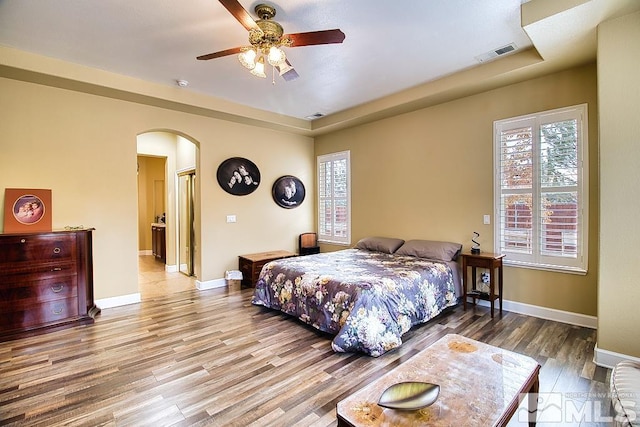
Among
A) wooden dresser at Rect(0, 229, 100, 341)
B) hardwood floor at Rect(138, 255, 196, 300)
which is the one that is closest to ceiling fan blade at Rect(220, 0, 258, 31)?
wooden dresser at Rect(0, 229, 100, 341)

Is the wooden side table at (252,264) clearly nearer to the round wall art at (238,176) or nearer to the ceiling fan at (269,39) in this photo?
the round wall art at (238,176)

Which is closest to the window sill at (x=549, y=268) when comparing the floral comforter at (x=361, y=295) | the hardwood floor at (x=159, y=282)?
the floral comforter at (x=361, y=295)

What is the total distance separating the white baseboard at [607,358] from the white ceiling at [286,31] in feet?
9.69

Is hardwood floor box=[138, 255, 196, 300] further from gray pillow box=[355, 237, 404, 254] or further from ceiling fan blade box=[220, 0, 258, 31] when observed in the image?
ceiling fan blade box=[220, 0, 258, 31]

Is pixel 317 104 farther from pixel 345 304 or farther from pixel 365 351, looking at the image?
pixel 365 351

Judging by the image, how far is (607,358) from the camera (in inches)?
97.2

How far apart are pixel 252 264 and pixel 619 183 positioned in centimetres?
443

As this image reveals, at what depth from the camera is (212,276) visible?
5027mm

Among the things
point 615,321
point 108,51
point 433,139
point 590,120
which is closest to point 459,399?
point 615,321

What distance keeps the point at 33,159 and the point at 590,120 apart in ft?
20.6

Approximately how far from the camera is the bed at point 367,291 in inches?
108

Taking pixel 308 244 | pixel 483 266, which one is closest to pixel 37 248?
pixel 308 244

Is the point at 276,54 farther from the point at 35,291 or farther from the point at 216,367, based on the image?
the point at 35,291

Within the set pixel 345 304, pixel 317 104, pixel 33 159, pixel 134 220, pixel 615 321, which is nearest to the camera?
pixel 615 321
